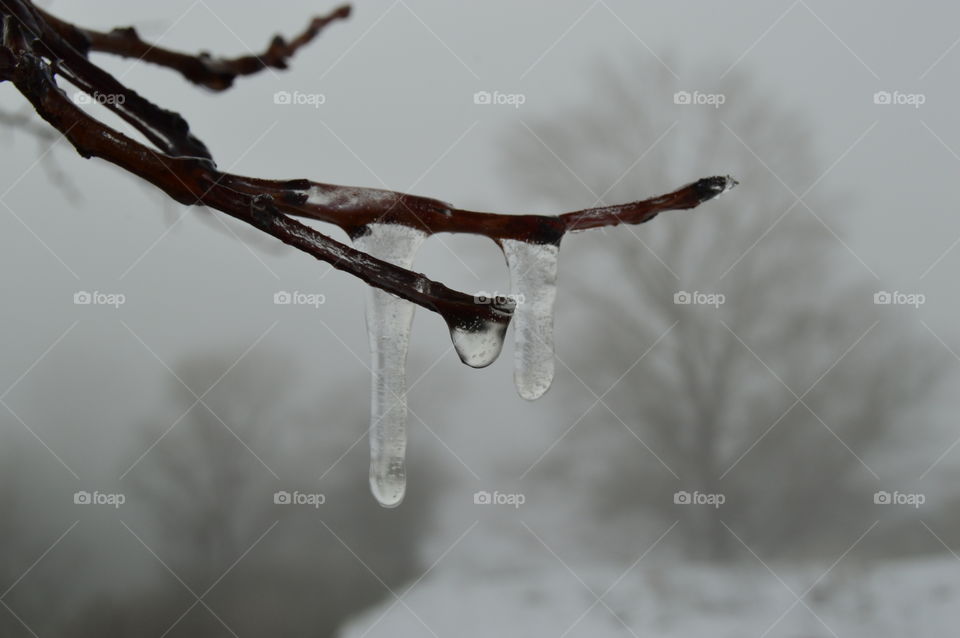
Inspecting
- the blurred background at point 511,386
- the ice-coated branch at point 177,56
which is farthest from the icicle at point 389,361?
the blurred background at point 511,386

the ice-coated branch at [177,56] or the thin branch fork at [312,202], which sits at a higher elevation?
the ice-coated branch at [177,56]

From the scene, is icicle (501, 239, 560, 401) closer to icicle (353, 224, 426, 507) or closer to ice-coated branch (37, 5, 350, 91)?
icicle (353, 224, 426, 507)

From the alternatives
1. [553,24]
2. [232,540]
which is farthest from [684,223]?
[232,540]

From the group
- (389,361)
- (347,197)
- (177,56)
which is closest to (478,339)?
(347,197)

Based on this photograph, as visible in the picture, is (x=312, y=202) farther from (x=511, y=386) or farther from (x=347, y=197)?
(x=511, y=386)

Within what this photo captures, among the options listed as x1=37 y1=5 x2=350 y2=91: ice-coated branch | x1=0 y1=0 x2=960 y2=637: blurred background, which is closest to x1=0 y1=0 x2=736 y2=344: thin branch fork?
x1=37 y1=5 x2=350 y2=91: ice-coated branch

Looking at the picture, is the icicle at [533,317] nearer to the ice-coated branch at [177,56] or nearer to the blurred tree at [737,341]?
the ice-coated branch at [177,56]

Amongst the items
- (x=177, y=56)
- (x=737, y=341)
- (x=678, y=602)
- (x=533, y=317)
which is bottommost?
(x=678, y=602)
